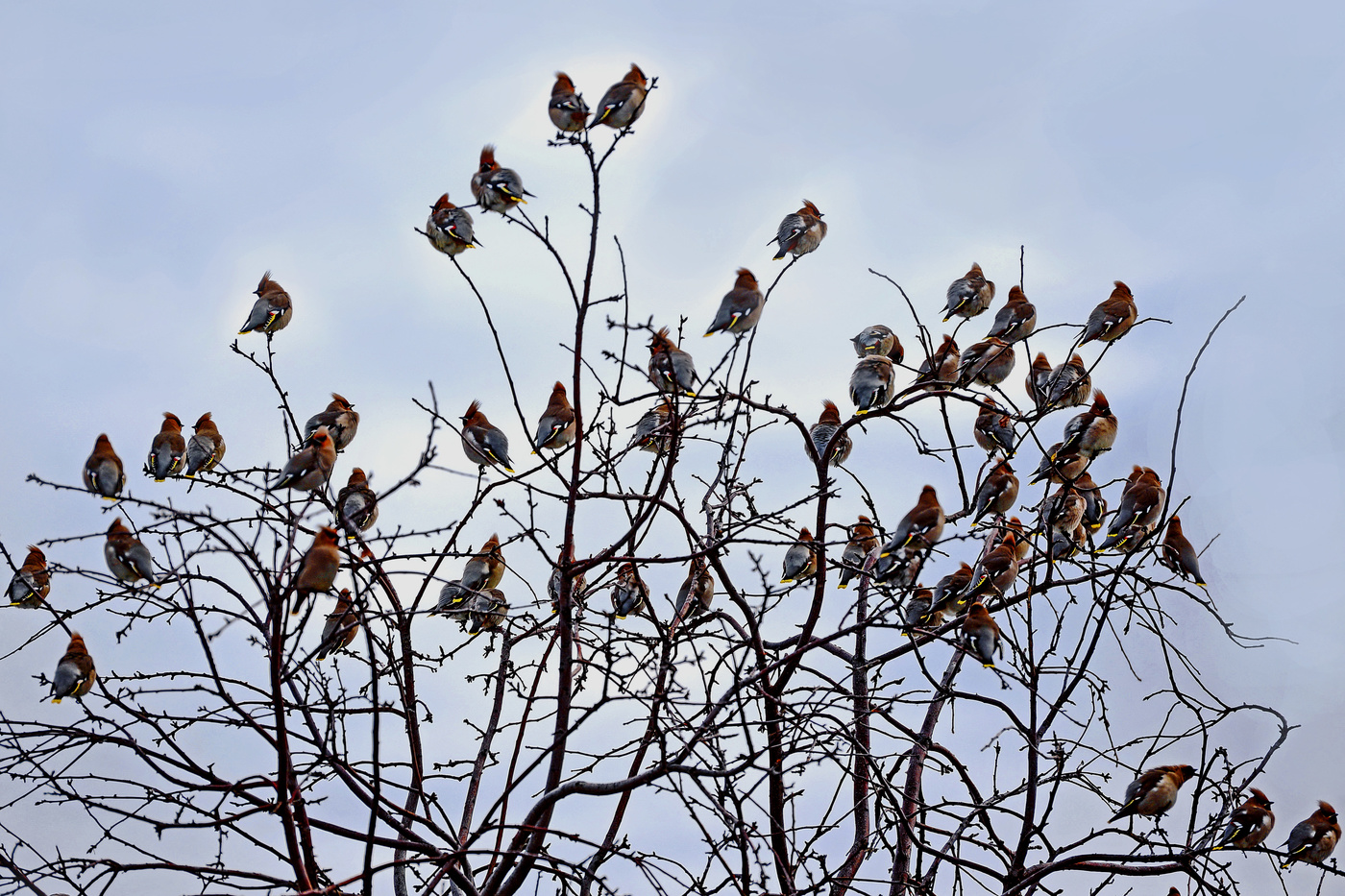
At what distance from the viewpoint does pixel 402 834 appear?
425cm

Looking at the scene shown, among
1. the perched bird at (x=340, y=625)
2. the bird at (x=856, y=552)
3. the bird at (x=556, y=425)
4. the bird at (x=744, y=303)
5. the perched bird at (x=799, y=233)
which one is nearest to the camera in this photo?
the perched bird at (x=340, y=625)

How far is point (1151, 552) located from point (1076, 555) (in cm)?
92

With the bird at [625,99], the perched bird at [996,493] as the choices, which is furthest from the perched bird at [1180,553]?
the bird at [625,99]

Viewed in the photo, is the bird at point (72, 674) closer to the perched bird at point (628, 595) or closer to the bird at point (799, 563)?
the perched bird at point (628, 595)

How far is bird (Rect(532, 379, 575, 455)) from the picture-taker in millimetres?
5562

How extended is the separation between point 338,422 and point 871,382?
2764 mm

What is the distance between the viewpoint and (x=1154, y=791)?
16.6ft

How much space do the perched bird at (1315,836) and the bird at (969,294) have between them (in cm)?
335

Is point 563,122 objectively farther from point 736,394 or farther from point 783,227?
point 783,227

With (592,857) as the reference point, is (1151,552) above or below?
above

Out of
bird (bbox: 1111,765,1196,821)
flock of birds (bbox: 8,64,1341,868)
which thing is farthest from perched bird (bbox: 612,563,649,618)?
bird (bbox: 1111,765,1196,821)

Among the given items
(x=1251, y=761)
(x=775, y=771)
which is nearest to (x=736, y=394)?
(x=775, y=771)

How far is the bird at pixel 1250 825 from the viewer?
16.5ft

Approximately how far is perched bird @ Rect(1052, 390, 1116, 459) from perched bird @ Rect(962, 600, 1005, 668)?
4.04 ft
